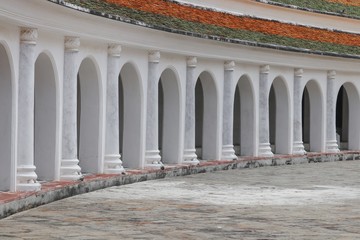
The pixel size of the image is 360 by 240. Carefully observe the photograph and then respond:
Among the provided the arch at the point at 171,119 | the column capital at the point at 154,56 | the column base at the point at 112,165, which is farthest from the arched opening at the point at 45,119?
the arch at the point at 171,119

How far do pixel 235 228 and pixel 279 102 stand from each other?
21919mm

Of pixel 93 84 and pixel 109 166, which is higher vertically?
pixel 93 84

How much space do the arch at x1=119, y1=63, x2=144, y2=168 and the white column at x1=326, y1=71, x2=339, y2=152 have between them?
13.5 meters

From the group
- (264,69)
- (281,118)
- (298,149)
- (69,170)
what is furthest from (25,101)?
(298,149)

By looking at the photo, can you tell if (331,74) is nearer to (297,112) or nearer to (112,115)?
(297,112)

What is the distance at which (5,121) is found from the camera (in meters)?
18.6

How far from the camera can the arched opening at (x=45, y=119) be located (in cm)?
2141

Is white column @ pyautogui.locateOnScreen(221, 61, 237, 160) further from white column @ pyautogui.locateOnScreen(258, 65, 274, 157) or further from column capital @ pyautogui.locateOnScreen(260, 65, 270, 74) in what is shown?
column capital @ pyautogui.locateOnScreen(260, 65, 270, 74)

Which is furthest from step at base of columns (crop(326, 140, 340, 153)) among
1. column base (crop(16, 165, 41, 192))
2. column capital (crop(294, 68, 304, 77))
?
column base (crop(16, 165, 41, 192))

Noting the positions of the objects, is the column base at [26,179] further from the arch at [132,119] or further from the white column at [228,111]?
the white column at [228,111]

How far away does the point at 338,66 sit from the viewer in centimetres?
3903

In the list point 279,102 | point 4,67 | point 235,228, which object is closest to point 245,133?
point 279,102

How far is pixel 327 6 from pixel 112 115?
776 inches

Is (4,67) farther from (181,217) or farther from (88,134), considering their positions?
(88,134)
